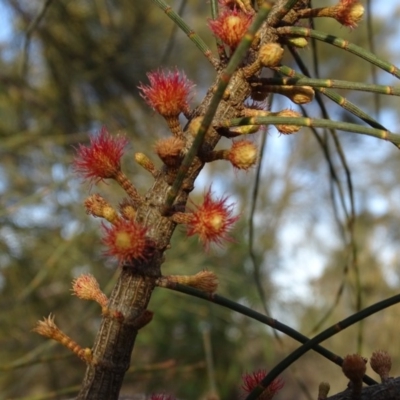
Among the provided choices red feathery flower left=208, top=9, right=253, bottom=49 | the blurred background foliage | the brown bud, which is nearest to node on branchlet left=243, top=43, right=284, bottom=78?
red feathery flower left=208, top=9, right=253, bottom=49

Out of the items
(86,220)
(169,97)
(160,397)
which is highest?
(86,220)

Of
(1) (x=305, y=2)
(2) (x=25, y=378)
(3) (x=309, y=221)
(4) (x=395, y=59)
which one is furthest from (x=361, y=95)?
(1) (x=305, y=2)

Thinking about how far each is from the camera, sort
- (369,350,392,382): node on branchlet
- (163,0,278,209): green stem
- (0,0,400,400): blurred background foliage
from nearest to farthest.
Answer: (163,0,278,209): green stem, (369,350,392,382): node on branchlet, (0,0,400,400): blurred background foliage

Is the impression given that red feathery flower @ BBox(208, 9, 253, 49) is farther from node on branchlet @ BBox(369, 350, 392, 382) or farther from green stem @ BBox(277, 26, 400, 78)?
node on branchlet @ BBox(369, 350, 392, 382)

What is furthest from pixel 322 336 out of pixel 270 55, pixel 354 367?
pixel 270 55

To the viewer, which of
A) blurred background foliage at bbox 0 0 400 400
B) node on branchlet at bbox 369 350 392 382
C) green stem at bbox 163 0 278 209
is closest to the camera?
green stem at bbox 163 0 278 209

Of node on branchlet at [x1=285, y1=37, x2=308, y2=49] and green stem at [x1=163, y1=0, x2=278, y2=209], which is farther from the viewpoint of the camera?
node on branchlet at [x1=285, y1=37, x2=308, y2=49]

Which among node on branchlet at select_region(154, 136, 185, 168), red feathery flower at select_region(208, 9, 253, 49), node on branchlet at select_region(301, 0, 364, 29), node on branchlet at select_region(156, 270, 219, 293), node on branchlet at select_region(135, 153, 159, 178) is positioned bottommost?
node on branchlet at select_region(156, 270, 219, 293)

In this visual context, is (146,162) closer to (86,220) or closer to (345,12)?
(345,12)
